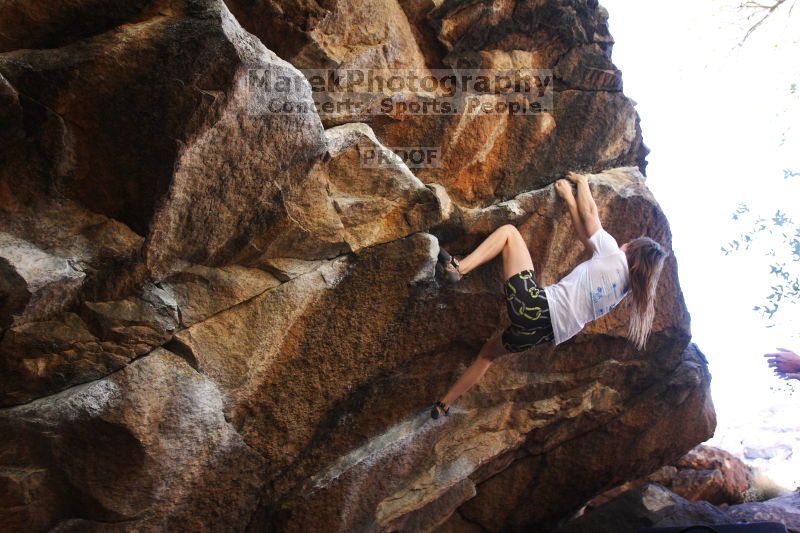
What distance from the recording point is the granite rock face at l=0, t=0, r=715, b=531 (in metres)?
3.89

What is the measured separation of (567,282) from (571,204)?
80 cm

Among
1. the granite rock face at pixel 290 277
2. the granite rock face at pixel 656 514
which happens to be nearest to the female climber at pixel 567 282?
the granite rock face at pixel 290 277

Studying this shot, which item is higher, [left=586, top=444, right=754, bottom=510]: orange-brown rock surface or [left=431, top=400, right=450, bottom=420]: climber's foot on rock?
[left=431, top=400, right=450, bottom=420]: climber's foot on rock

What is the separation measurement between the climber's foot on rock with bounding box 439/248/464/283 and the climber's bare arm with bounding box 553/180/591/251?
1317 mm

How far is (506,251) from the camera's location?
552cm


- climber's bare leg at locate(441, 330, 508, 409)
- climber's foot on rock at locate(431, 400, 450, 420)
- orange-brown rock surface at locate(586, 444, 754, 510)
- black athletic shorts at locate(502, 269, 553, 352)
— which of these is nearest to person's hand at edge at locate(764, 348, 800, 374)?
black athletic shorts at locate(502, 269, 553, 352)

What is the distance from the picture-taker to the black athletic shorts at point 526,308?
17.6ft

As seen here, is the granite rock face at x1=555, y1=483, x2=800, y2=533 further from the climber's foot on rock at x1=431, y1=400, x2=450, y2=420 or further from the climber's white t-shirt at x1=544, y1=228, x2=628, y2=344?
the climber's white t-shirt at x1=544, y1=228, x2=628, y2=344

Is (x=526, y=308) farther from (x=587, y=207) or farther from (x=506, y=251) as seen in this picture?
(x=587, y=207)

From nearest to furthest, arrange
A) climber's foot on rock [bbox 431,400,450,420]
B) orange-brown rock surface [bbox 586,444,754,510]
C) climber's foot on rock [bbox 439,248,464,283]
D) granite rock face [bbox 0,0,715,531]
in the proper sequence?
1. granite rock face [bbox 0,0,715,531]
2. climber's foot on rock [bbox 439,248,464,283]
3. climber's foot on rock [bbox 431,400,450,420]
4. orange-brown rock surface [bbox 586,444,754,510]

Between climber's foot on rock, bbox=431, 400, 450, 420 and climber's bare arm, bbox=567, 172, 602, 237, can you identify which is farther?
climber's foot on rock, bbox=431, 400, 450, 420

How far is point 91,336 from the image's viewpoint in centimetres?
409

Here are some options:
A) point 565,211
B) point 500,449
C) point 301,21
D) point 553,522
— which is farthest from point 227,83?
point 553,522

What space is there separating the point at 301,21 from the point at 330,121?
84cm
